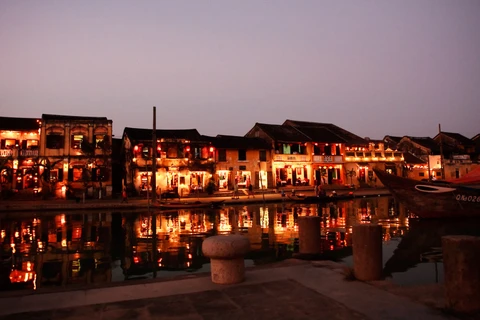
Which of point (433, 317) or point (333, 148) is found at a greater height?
point (333, 148)

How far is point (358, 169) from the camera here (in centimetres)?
5441

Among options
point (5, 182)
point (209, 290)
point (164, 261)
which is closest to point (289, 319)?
point (209, 290)

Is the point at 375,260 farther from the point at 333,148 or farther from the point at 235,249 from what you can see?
the point at 333,148

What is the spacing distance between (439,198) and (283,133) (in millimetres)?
31693

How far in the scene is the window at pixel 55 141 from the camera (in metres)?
39.1

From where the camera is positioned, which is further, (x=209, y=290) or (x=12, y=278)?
(x=12, y=278)

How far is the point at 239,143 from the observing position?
1837 inches

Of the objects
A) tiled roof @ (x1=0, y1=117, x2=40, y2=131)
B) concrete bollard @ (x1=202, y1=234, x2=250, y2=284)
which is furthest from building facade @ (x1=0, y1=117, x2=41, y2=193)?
concrete bollard @ (x1=202, y1=234, x2=250, y2=284)

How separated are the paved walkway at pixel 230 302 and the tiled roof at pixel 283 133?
4273cm

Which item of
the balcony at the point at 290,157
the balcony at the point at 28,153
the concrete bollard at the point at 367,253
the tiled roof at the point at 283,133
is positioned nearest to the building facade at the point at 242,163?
the balcony at the point at 290,157

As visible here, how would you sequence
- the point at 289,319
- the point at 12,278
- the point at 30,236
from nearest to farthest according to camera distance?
the point at 289,319
the point at 12,278
the point at 30,236

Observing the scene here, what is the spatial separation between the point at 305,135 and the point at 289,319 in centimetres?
4826

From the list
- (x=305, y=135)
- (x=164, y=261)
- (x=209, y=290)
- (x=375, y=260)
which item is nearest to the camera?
(x=209, y=290)

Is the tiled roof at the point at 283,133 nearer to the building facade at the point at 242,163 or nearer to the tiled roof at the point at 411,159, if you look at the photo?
the building facade at the point at 242,163
